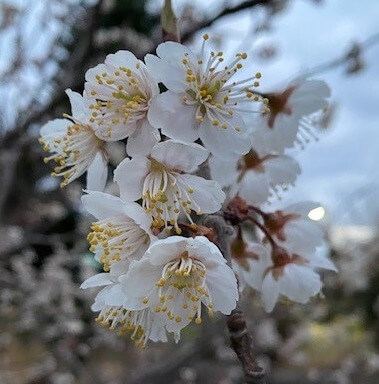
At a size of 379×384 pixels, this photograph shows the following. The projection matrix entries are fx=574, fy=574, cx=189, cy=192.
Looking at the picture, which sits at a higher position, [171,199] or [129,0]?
[171,199]

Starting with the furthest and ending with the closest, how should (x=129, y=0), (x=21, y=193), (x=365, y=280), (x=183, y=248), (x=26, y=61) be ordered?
(x=129, y=0), (x=365, y=280), (x=21, y=193), (x=26, y=61), (x=183, y=248)

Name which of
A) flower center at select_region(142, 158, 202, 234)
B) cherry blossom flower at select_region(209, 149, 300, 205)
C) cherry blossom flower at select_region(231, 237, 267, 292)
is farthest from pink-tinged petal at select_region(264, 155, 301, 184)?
flower center at select_region(142, 158, 202, 234)

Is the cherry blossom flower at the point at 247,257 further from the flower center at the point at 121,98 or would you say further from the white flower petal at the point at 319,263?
the flower center at the point at 121,98

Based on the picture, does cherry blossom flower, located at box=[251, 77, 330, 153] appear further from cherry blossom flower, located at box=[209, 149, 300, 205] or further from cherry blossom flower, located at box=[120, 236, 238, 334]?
cherry blossom flower, located at box=[120, 236, 238, 334]

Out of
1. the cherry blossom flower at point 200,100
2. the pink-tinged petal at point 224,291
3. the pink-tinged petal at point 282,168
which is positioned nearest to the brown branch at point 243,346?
the pink-tinged petal at point 224,291

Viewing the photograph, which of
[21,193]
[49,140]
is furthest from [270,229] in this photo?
[21,193]

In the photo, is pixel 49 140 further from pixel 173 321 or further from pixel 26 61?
pixel 26 61

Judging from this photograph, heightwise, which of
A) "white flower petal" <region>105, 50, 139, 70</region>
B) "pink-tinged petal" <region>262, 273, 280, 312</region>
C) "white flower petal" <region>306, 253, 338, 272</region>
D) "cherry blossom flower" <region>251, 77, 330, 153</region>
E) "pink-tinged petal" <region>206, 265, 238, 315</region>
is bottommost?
"pink-tinged petal" <region>262, 273, 280, 312</region>
